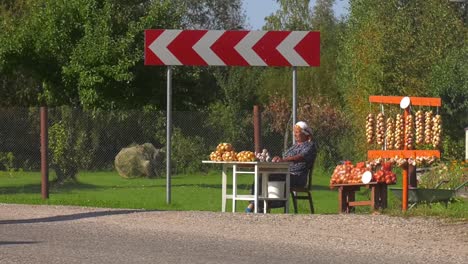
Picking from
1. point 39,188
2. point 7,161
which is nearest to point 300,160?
point 39,188

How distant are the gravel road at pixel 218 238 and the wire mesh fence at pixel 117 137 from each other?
8.39 metres

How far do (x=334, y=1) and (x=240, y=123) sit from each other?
5541 centimetres

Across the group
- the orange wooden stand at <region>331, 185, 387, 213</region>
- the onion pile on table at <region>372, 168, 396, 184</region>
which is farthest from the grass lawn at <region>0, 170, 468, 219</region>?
the onion pile on table at <region>372, 168, 396, 184</region>

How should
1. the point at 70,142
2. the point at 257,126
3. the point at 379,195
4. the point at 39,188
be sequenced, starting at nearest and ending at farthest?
the point at 379,195 < the point at 257,126 < the point at 39,188 < the point at 70,142

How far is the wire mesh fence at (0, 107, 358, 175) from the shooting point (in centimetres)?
2839

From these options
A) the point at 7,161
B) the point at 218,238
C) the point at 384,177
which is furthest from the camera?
the point at 7,161

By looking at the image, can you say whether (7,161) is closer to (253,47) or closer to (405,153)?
(253,47)

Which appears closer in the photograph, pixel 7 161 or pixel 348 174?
pixel 348 174

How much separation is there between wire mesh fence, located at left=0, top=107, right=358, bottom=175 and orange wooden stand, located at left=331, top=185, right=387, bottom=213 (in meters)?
6.80

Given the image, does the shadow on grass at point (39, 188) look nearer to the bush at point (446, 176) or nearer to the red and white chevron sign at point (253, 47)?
the red and white chevron sign at point (253, 47)

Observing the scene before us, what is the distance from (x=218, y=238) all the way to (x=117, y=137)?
14022 millimetres

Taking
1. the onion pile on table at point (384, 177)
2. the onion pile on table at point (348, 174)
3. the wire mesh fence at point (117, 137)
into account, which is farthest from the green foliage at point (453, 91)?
the onion pile on table at point (384, 177)

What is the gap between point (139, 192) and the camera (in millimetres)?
29203

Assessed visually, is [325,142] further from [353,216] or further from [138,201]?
[353,216]
